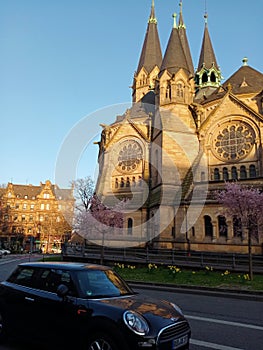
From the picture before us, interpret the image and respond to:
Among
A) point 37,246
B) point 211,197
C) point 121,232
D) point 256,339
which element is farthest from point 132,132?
point 37,246

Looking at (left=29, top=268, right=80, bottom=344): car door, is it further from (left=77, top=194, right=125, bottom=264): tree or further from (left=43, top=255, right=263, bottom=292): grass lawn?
(left=77, top=194, right=125, bottom=264): tree

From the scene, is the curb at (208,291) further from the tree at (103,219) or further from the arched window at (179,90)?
the arched window at (179,90)

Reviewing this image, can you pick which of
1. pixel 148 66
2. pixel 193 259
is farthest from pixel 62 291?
pixel 148 66

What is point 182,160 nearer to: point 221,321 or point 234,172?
point 234,172

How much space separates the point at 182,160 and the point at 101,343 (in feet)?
94.6

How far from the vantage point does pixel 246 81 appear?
3719cm

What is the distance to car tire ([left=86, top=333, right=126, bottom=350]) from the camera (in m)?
4.03

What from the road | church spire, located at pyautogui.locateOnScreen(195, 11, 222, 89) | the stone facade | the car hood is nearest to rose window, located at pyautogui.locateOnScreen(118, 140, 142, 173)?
church spire, located at pyautogui.locateOnScreen(195, 11, 222, 89)

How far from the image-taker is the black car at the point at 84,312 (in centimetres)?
409

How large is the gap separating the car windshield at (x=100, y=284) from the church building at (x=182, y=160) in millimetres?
19669

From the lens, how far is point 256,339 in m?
6.05

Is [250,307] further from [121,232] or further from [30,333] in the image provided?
[121,232]

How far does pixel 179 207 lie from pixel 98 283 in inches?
931

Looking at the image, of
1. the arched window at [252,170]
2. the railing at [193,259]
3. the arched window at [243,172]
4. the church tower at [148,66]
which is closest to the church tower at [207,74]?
the church tower at [148,66]
